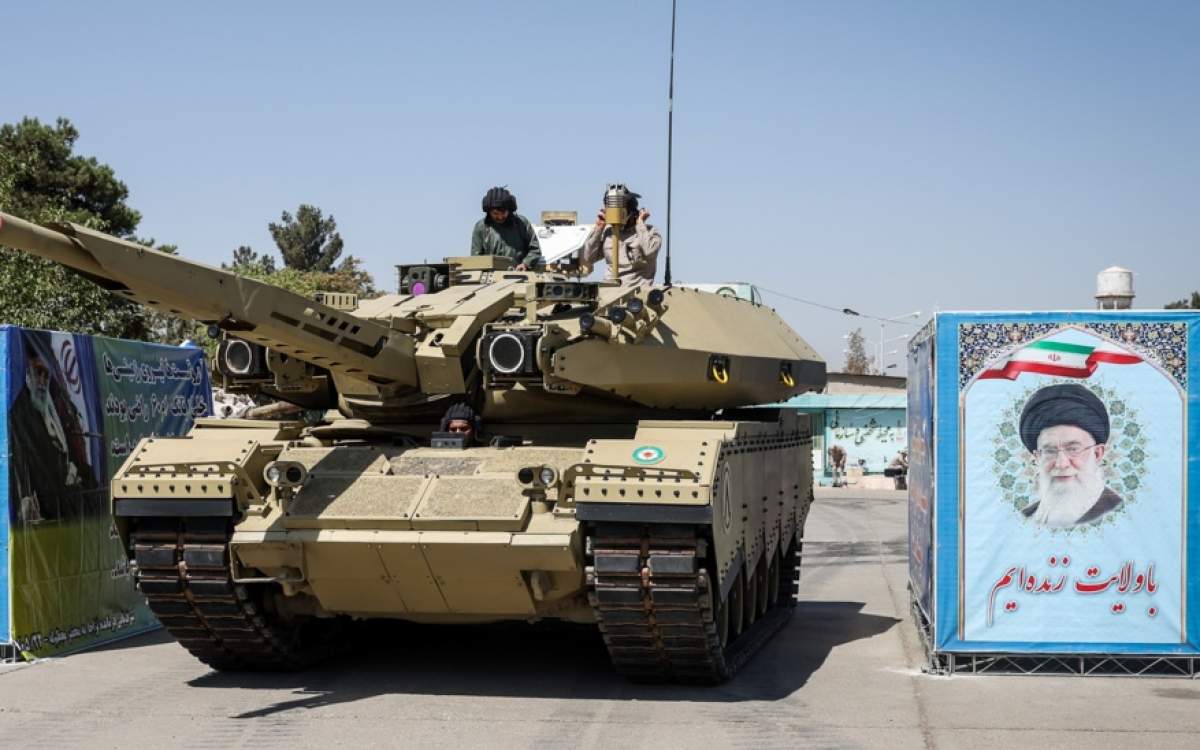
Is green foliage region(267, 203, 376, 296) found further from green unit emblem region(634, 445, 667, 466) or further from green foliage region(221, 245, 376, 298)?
green unit emblem region(634, 445, 667, 466)

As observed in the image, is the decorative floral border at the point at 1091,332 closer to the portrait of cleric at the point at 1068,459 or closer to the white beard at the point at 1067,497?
the portrait of cleric at the point at 1068,459

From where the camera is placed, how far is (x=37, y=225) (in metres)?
9.39

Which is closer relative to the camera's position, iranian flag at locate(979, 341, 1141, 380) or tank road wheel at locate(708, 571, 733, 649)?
tank road wheel at locate(708, 571, 733, 649)

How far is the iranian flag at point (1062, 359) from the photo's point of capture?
39.4 ft

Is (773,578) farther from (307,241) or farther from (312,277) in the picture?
(307,241)

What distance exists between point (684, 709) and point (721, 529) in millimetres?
1283

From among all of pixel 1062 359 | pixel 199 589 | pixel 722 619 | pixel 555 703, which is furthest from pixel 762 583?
pixel 199 589

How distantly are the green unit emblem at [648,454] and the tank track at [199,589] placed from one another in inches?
119

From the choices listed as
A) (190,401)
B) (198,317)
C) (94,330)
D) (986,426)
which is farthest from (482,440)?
(94,330)

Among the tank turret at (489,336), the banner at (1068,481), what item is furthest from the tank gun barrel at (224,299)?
the banner at (1068,481)

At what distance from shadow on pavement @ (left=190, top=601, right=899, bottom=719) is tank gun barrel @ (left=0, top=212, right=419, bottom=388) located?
93.1 inches

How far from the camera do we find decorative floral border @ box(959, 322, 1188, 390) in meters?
12.0

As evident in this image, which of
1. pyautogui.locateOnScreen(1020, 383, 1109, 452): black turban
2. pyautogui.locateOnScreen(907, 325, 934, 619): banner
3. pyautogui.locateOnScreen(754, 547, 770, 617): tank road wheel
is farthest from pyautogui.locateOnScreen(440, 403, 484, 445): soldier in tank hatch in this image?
pyautogui.locateOnScreen(1020, 383, 1109, 452): black turban

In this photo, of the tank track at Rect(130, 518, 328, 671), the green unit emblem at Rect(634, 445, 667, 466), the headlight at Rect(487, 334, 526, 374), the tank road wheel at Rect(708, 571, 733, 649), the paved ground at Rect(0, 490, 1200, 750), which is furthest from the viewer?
the headlight at Rect(487, 334, 526, 374)
